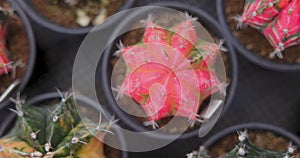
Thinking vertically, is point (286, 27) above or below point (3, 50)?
above

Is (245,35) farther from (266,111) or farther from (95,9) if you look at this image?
(95,9)

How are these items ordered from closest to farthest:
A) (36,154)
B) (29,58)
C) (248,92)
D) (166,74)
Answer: (36,154) → (166,74) → (29,58) → (248,92)

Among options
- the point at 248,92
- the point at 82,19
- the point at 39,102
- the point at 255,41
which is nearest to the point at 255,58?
the point at 255,41

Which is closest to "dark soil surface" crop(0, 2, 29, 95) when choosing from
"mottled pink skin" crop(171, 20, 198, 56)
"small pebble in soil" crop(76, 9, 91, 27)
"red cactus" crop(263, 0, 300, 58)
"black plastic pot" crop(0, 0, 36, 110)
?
"black plastic pot" crop(0, 0, 36, 110)

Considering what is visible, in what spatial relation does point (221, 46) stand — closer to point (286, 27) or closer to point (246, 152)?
point (286, 27)

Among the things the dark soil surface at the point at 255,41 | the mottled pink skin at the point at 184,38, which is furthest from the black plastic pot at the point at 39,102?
the dark soil surface at the point at 255,41

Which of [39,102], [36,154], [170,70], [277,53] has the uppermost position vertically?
[277,53]

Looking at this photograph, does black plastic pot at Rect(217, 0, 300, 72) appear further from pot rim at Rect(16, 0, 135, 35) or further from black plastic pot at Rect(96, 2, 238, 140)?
pot rim at Rect(16, 0, 135, 35)
